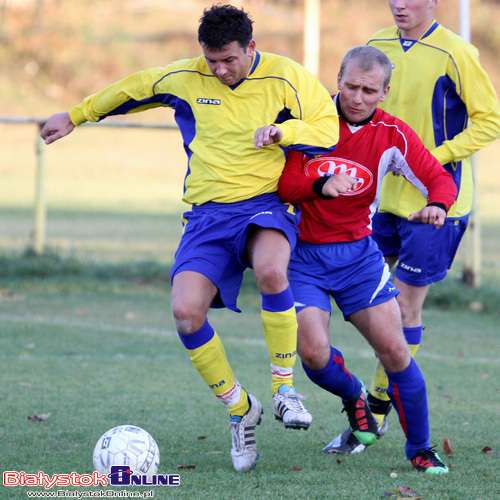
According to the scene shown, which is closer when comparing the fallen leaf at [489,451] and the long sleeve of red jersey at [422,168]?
the long sleeve of red jersey at [422,168]

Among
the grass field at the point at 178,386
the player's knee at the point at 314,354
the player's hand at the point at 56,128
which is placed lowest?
the grass field at the point at 178,386

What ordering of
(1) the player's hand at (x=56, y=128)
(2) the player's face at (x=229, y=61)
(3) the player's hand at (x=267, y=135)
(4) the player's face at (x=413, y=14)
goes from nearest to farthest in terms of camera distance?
(3) the player's hand at (x=267, y=135), (2) the player's face at (x=229, y=61), (1) the player's hand at (x=56, y=128), (4) the player's face at (x=413, y=14)

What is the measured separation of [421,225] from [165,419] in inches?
76.8

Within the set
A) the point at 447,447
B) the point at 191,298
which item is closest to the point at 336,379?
the point at 447,447

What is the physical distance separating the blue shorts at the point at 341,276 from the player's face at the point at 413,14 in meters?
1.43

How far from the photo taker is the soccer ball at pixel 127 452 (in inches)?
162

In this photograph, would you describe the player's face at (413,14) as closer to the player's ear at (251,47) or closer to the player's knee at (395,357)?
the player's ear at (251,47)

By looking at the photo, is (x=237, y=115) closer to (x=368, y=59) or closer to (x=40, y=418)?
(x=368, y=59)

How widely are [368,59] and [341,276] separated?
112 cm

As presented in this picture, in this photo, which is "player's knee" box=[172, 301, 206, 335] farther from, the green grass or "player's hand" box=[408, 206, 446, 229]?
"player's hand" box=[408, 206, 446, 229]

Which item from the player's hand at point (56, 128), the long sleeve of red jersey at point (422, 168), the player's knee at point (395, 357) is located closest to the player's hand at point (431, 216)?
the long sleeve of red jersey at point (422, 168)

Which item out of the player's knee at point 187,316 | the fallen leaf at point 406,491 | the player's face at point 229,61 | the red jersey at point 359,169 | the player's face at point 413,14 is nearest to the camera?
the fallen leaf at point 406,491

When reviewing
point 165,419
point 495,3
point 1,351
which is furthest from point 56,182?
point 165,419

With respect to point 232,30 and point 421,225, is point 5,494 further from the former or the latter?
point 421,225
